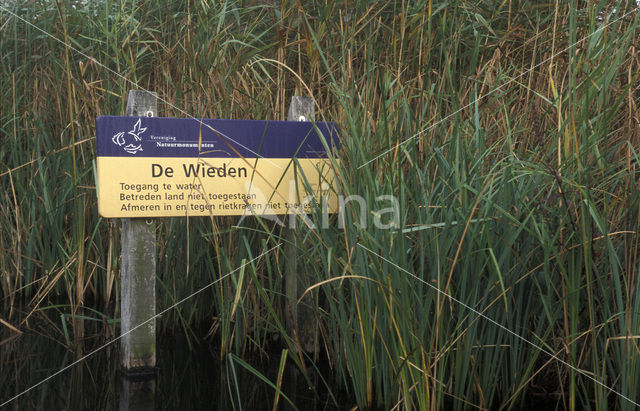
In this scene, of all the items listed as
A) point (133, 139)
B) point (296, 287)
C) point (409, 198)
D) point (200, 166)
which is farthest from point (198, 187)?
point (409, 198)

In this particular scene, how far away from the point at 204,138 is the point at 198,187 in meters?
0.18

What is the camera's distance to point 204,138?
2.44m

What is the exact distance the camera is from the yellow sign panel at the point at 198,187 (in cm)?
231

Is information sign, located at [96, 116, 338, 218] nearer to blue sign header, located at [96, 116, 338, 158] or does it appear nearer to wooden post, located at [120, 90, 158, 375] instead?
blue sign header, located at [96, 116, 338, 158]

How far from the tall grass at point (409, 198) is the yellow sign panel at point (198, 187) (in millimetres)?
119

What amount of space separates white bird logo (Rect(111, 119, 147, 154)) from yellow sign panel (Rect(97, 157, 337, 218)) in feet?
0.11

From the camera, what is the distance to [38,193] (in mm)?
3467

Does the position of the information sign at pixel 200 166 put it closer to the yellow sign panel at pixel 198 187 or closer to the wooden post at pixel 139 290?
the yellow sign panel at pixel 198 187

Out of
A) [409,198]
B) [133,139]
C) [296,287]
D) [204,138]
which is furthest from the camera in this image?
[296,287]

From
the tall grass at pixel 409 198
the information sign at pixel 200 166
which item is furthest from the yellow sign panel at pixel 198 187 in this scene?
the tall grass at pixel 409 198

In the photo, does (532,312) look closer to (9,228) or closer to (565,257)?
(565,257)

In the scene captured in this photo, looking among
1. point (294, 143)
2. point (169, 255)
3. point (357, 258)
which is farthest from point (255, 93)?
point (357, 258)

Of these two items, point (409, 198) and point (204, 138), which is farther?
point (204, 138)

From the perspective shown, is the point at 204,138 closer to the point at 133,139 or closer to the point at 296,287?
the point at 133,139
